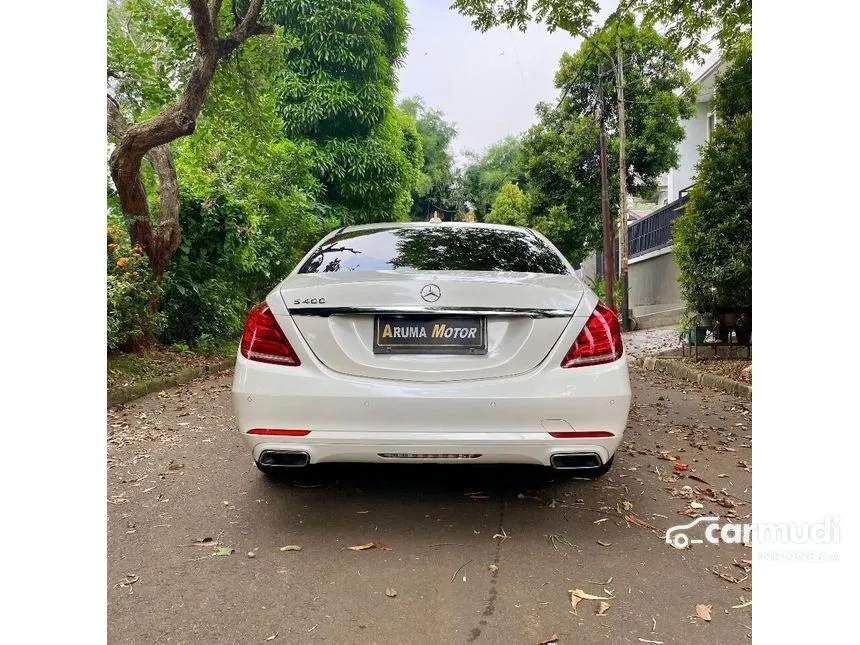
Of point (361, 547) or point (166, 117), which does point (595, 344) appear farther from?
point (166, 117)

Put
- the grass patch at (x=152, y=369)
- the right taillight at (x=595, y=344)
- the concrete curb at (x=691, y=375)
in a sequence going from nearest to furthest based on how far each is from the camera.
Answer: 1. the right taillight at (x=595, y=344)
2. the grass patch at (x=152, y=369)
3. the concrete curb at (x=691, y=375)

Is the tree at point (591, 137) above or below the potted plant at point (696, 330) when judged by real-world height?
above

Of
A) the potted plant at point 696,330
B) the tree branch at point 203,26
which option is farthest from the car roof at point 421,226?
the potted plant at point 696,330

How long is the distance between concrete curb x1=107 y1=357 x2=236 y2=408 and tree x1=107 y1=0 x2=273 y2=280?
59.3 inches

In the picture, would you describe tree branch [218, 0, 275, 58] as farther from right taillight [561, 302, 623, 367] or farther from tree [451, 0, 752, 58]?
right taillight [561, 302, 623, 367]

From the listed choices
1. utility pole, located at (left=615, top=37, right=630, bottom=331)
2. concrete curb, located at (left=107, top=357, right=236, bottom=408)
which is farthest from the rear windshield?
utility pole, located at (left=615, top=37, right=630, bottom=331)

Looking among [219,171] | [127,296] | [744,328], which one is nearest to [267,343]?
[127,296]

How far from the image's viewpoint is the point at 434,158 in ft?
140

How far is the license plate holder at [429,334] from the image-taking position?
2650 millimetres

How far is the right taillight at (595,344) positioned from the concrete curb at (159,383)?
4.75 m

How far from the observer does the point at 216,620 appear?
2195mm

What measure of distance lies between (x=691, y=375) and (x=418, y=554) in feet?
20.3

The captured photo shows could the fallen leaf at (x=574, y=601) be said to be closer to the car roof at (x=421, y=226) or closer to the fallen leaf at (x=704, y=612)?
the fallen leaf at (x=704, y=612)

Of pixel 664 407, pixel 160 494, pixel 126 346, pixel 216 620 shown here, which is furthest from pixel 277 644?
pixel 126 346
